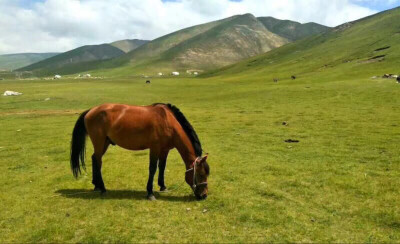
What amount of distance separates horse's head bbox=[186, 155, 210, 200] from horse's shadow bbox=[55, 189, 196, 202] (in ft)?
1.54

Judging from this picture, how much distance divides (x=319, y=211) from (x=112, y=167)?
1007 centimetres

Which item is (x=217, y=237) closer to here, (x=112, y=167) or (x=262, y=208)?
(x=262, y=208)

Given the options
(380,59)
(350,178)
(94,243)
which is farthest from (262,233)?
(380,59)

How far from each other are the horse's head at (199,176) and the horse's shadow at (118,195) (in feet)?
1.54

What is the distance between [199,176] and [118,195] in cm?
330

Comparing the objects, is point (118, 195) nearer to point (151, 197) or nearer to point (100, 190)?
point (100, 190)

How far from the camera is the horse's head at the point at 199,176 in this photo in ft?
35.4

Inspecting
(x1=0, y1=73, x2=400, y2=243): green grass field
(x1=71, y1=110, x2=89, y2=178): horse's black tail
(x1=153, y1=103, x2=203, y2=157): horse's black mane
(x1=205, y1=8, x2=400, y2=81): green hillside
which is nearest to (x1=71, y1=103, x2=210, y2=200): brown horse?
(x1=153, y1=103, x2=203, y2=157): horse's black mane

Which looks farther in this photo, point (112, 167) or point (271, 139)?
point (271, 139)

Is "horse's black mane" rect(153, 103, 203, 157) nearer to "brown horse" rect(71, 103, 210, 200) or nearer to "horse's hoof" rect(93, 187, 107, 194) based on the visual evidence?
"brown horse" rect(71, 103, 210, 200)

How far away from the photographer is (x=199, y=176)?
35.4 ft

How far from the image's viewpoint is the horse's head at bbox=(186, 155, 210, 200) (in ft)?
35.4

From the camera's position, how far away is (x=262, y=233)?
8.65 meters

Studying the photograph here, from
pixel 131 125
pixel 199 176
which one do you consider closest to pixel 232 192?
pixel 199 176
